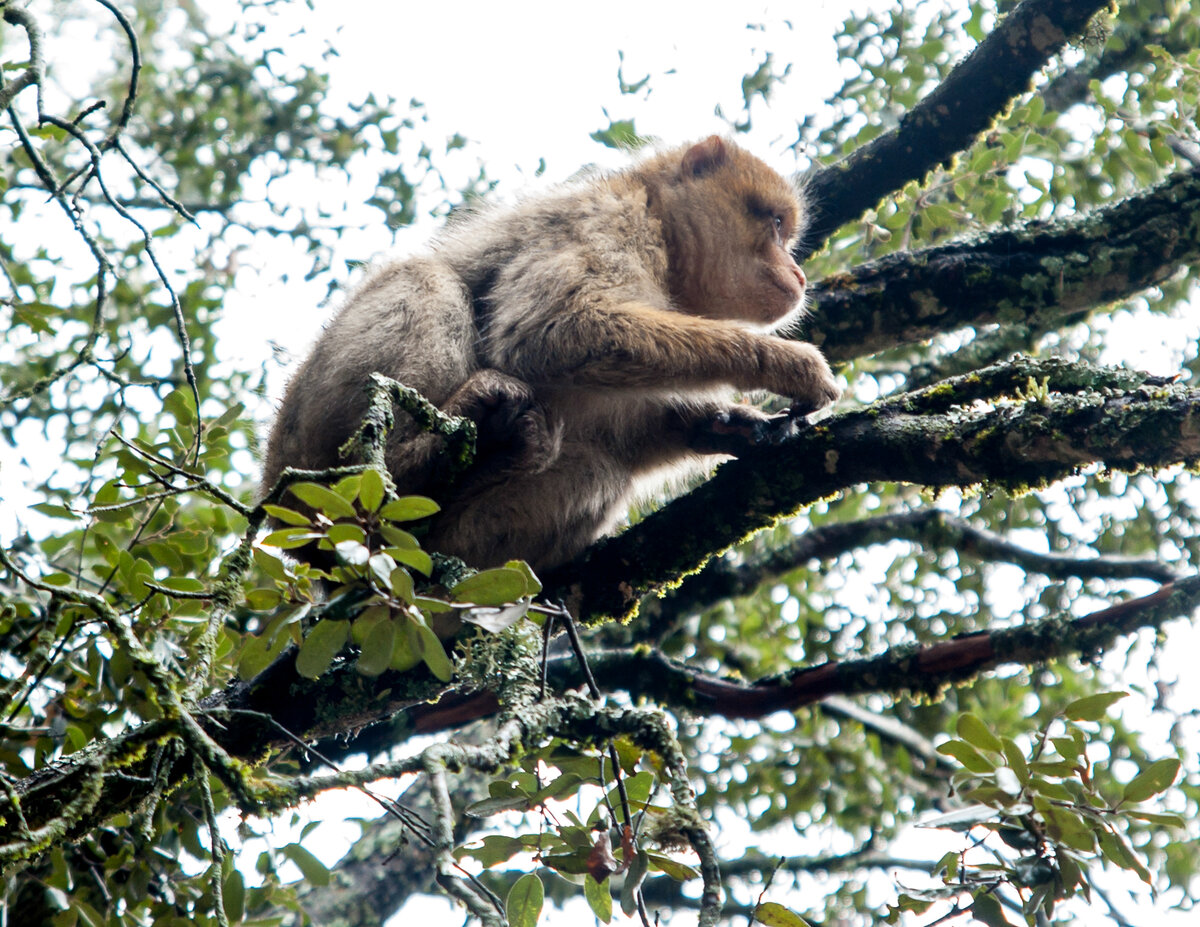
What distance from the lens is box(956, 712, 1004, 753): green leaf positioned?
2.42m

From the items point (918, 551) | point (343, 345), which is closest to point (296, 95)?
point (343, 345)

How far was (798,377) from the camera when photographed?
11.8 ft

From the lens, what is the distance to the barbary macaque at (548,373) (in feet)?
11.3

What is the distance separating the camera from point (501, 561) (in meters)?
3.62

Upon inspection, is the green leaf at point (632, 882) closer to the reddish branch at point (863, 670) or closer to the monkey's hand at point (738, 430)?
the monkey's hand at point (738, 430)

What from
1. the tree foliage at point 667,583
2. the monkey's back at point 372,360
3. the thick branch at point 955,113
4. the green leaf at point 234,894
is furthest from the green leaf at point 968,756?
the thick branch at point 955,113

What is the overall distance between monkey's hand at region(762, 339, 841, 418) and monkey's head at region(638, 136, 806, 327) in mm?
762

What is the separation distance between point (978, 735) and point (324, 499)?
1646mm

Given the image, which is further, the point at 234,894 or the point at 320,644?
the point at 234,894

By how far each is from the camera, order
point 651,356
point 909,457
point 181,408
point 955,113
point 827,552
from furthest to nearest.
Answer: point 827,552 < point 955,113 < point 181,408 < point 651,356 < point 909,457

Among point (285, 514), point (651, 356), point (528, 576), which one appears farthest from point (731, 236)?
point (285, 514)

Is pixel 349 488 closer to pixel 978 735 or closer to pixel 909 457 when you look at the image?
pixel 978 735

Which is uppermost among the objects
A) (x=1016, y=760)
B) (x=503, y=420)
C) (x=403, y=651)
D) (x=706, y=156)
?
(x=706, y=156)

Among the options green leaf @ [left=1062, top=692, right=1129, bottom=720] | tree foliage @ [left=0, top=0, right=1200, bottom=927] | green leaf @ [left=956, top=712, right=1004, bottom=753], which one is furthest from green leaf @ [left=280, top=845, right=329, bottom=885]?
green leaf @ [left=1062, top=692, right=1129, bottom=720]
